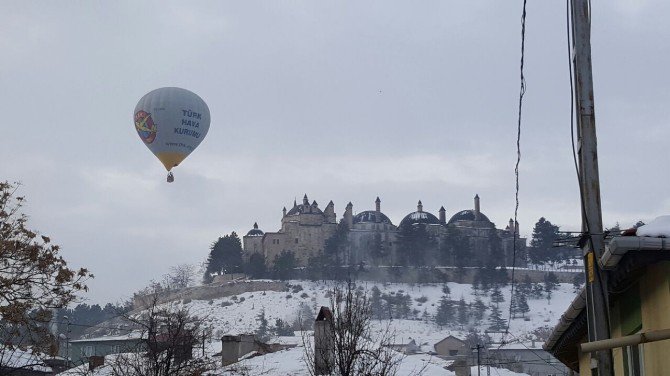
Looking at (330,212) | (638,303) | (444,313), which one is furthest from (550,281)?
(638,303)

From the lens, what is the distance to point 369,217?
176 m

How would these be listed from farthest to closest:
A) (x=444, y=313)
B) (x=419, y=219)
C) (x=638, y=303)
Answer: (x=419, y=219), (x=444, y=313), (x=638, y=303)

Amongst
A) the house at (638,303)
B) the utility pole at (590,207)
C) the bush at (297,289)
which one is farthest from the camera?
the bush at (297,289)

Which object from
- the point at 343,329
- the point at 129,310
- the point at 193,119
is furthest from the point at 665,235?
the point at 129,310

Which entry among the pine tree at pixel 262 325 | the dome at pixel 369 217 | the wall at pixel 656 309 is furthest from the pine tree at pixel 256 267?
the wall at pixel 656 309

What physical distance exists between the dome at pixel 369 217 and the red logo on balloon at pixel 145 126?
14072 cm

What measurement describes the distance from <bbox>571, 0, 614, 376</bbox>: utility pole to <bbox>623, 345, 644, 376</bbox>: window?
1.94 meters

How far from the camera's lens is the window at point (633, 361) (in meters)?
9.32

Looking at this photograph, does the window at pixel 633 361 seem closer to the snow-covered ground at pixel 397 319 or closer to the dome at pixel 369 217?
the snow-covered ground at pixel 397 319

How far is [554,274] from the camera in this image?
168875 mm

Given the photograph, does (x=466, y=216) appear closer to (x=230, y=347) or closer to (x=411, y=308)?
(x=411, y=308)

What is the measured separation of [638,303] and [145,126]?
1077 inches

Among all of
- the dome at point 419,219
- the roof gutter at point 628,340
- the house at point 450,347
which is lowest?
the house at point 450,347

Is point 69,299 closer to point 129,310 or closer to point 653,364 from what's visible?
point 653,364
